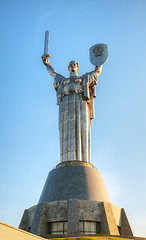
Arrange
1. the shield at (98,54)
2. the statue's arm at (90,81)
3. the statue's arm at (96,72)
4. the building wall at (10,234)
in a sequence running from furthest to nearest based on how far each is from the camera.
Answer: the shield at (98,54), the statue's arm at (96,72), the statue's arm at (90,81), the building wall at (10,234)

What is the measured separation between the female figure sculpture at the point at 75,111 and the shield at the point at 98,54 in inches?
24.8

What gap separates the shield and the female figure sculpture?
630 mm

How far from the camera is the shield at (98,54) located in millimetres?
23641

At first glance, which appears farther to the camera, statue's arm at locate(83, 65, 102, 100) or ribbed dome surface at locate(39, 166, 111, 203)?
statue's arm at locate(83, 65, 102, 100)

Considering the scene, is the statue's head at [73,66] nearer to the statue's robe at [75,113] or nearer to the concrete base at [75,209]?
the statue's robe at [75,113]

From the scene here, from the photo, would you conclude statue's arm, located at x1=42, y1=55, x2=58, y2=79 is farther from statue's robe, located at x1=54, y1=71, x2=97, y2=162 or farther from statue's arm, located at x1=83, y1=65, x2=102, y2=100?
statue's arm, located at x1=83, y1=65, x2=102, y2=100

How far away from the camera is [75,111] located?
863 inches

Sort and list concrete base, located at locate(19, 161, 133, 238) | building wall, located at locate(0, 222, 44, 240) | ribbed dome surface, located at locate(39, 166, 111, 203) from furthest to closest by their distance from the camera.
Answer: ribbed dome surface, located at locate(39, 166, 111, 203)
concrete base, located at locate(19, 161, 133, 238)
building wall, located at locate(0, 222, 44, 240)

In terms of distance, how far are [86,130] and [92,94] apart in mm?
3568

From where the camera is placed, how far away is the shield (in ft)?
77.6

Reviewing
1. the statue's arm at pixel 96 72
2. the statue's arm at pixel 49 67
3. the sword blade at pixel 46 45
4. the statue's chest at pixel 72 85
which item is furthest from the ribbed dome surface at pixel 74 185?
the sword blade at pixel 46 45

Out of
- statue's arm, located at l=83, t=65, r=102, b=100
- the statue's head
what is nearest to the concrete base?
statue's arm, located at l=83, t=65, r=102, b=100

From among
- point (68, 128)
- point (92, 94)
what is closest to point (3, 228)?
point (68, 128)

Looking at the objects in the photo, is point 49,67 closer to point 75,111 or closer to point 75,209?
point 75,111
